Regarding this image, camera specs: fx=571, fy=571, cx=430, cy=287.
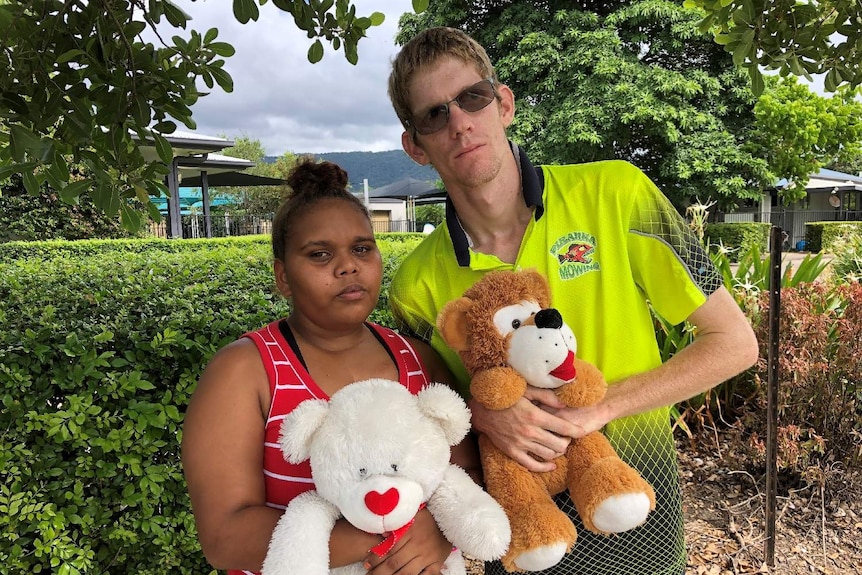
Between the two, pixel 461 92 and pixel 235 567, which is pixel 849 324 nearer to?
pixel 461 92

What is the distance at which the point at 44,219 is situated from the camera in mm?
15891

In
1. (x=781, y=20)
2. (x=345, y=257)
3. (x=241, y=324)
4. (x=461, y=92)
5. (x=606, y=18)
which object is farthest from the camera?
(x=606, y=18)

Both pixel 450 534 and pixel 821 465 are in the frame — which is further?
pixel 821 465

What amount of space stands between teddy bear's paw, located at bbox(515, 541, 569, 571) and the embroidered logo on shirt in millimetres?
762

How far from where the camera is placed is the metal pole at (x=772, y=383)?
334cm

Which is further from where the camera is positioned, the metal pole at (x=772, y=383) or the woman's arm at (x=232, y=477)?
the metal pole at (x=772, y=383)

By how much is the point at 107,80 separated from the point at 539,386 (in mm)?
1871

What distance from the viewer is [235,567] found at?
1.46 meters

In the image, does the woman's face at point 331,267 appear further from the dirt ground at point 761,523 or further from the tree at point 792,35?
the dirt ground at point 761,523

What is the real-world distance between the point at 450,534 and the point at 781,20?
254 centimetres

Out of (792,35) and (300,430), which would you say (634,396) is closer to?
(300,430)

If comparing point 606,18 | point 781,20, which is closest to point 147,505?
point 781,20

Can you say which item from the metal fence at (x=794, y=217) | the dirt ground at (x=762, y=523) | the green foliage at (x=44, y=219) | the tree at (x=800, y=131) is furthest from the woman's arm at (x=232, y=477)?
the metal fence at (x=794, y=217)

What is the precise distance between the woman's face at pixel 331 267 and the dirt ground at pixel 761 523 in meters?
2.46
